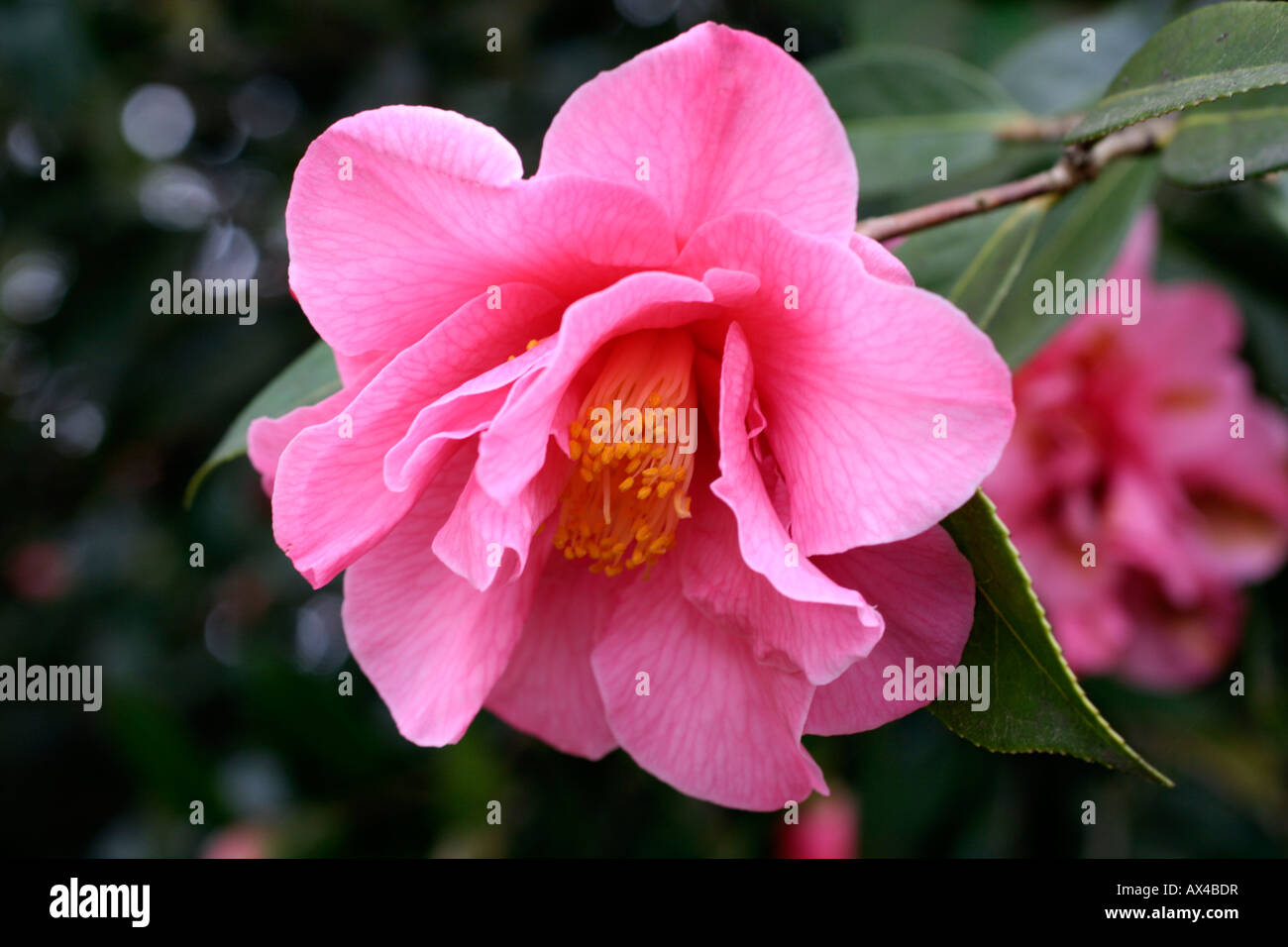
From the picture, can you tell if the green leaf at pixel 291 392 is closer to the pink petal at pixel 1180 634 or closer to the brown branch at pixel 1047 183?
the brown branch at pixel 1047 183

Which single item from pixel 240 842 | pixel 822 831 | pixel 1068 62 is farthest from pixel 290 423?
pixel 822 831

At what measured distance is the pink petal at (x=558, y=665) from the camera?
844 mm

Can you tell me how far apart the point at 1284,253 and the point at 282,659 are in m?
1.90

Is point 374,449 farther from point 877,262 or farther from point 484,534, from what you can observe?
point 877,262

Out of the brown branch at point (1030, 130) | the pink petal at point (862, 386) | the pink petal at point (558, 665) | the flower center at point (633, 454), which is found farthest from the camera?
the brown branch at point (1030, 130)

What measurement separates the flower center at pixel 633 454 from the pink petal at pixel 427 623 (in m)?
0.05

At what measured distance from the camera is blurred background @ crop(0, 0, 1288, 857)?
1750mm

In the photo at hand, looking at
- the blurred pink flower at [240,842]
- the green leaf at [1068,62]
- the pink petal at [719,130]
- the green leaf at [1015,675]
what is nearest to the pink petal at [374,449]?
the pink petal at [719,130]

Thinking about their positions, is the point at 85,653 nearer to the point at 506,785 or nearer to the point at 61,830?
the point at 61,830

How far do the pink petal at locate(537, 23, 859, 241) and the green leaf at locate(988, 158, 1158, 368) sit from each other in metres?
0.35

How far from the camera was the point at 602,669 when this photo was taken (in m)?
0.79

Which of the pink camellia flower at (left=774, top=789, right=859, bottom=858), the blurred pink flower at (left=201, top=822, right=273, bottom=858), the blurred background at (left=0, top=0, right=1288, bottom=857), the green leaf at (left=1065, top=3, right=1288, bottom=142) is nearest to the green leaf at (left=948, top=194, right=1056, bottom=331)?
the green leaf at (left=1065, top=3, right=1288, bottom=142)

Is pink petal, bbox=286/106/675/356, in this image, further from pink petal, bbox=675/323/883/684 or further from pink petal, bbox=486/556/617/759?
pink petal, bbox=486/556/617/759

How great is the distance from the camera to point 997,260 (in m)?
0.96
